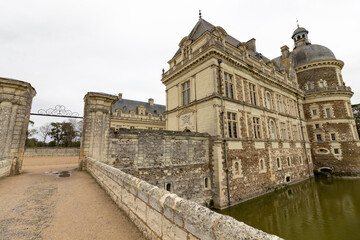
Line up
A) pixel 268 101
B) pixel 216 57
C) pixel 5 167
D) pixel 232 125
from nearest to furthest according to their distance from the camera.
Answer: pixel 5 167
pixel 216 57
pixel 232 125
pixel 268 101

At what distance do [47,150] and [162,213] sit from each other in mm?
24532

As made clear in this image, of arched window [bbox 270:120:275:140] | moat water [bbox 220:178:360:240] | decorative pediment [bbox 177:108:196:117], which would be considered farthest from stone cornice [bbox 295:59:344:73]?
decorative pediment [bbox 177:108:196:117]

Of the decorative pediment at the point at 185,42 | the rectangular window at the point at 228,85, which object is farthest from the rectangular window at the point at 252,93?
the decorative pediment at the point at 185,42

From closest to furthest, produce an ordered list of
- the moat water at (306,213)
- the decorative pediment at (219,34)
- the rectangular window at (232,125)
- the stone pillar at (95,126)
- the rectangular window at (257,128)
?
1. the moat water at (306,213)
2. the stone pillar at (95,126)
3. the rectangular window at (232,125)
4. the decorative pediment at (219,34)
5. the rectangular window at (257,128)

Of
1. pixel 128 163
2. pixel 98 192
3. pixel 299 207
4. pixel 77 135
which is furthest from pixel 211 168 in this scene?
pixel 77 135

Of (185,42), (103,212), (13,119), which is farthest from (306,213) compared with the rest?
(13,119)

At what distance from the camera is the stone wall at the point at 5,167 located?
7650mm

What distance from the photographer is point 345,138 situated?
2278cm

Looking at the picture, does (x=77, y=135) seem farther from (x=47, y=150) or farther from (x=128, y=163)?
(x=128, y=163)

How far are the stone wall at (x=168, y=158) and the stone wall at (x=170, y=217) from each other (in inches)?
205

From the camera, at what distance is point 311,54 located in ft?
87.5

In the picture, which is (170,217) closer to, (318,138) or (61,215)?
(61,215)

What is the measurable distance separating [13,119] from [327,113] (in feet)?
114

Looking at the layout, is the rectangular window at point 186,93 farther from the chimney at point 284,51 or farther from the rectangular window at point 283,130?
the chimney at point 284,51
